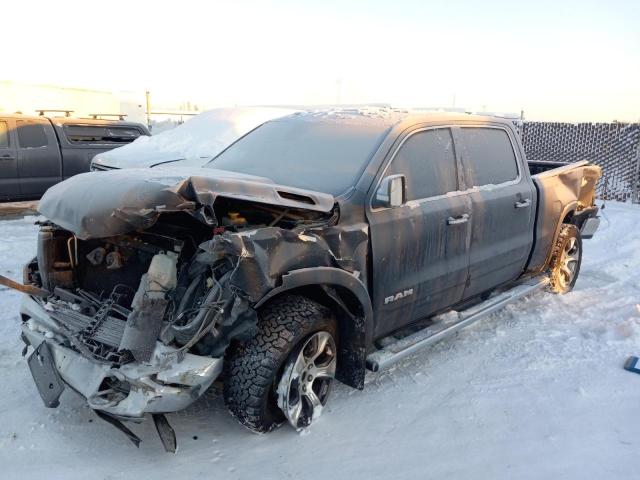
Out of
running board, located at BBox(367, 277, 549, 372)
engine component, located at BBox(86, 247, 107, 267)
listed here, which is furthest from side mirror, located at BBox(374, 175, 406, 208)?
engine component, located at BBox(86, 247, 107, 267)

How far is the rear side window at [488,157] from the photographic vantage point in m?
4.51

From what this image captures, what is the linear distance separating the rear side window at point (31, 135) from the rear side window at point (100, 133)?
0.44 metres

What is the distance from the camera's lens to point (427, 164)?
13.3 ft

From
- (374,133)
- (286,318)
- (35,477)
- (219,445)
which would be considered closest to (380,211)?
(374,133)

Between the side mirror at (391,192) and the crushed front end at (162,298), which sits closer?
the crushed front end at (162,298)

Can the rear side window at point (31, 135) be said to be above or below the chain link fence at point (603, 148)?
above

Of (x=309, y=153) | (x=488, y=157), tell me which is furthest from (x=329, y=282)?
(x=488, y=157)

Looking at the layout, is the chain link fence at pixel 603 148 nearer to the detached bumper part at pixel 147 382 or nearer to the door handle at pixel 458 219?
the door handle at pixel 458 219

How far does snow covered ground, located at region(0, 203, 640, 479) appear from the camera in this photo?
2.98 metres

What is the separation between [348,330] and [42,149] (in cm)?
853

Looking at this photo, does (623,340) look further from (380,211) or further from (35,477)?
(35,477)

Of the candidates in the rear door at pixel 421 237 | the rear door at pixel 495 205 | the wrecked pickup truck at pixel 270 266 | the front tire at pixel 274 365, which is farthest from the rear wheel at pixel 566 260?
the front tire at pixel 274 365

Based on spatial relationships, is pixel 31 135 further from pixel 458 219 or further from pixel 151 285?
pixel 458 219

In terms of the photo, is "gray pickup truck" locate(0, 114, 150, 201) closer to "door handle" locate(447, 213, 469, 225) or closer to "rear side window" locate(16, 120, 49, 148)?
"rear side window" locate(16, 120, 49, 148)
